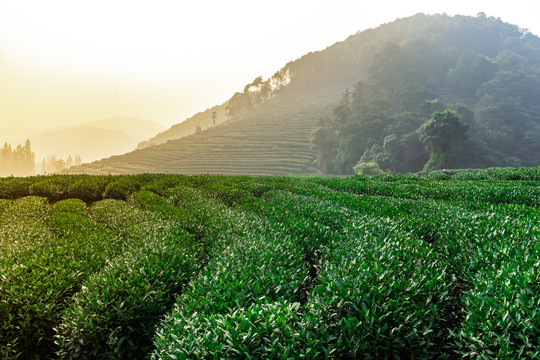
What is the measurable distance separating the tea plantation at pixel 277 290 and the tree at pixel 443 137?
44640 mm

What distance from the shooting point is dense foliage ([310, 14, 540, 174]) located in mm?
53000

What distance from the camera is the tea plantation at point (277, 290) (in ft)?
10.7

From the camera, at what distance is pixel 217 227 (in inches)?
328

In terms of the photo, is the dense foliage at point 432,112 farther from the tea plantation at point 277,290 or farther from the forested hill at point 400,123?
the tea plantation at point 277,290

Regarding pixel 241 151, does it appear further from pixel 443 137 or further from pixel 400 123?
pixel 443 137

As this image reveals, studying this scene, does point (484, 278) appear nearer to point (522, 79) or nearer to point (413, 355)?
point (413, 355)

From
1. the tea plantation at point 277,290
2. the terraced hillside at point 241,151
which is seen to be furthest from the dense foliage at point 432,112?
the tea plantation at point 277,290

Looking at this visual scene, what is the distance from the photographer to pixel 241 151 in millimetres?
77125

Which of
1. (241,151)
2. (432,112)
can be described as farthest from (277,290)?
→ (432,112)

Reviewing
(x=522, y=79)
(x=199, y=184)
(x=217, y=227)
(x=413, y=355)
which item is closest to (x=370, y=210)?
(x=217, y=227)

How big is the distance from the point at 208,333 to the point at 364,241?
13.9 feet

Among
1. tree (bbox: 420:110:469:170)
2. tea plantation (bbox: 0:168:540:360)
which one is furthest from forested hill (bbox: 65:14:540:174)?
tea plantation (bbox: 0:168:540:360)

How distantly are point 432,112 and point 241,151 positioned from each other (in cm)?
5132

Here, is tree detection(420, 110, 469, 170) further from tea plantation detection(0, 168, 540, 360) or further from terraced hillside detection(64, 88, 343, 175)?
tea plantation detection(0, 168, 540, 360)
